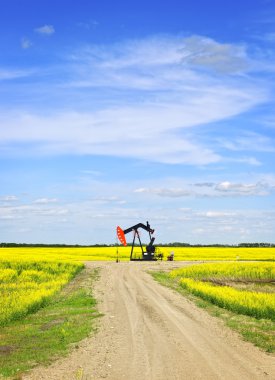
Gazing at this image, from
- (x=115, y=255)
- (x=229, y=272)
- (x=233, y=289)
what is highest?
(x=115, y=255)

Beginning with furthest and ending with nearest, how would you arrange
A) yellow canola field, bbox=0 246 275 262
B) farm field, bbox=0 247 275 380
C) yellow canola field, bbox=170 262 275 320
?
yellow canola field, bbox=0 246 275 262
yellow canola field, bbox=170 262 275 320
farm field, bbox=0 247 275 380

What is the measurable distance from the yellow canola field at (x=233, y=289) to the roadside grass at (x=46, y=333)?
6407 mm

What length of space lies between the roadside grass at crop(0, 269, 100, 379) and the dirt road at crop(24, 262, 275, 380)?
557 millimetres

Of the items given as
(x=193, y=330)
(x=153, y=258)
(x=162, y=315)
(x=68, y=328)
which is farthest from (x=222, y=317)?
(x=153, y=258)

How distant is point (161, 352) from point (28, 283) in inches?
897

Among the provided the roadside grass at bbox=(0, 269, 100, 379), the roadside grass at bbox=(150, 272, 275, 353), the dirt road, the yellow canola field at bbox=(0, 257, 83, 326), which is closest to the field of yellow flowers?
the yellow canola field at bbox=(0, 257, 83, 326)

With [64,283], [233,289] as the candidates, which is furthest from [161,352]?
[64,283]

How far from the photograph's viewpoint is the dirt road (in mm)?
11680

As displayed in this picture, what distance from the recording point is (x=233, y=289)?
30438mm

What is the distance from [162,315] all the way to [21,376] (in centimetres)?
953

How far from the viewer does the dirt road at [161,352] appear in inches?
460

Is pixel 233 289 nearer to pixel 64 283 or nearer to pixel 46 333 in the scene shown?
pixel 64 283

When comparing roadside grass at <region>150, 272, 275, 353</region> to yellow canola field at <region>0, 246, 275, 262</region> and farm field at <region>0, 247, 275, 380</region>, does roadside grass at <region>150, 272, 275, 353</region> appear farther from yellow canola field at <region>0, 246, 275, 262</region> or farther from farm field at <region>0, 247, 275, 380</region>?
yellow canola field at <region>0, 246, 275, 262</region>

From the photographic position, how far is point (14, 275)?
40438 mm
